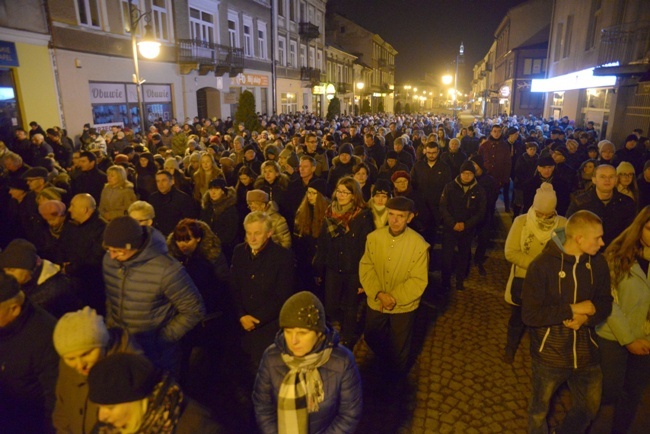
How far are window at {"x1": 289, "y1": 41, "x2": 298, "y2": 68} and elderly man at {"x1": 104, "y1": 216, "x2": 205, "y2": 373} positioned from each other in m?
35.5

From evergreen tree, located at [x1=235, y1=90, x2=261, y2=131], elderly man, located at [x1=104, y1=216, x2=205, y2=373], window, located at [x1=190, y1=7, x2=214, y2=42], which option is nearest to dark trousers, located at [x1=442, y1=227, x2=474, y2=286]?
elderly man, located at [x1=104, y1=216, x2=205, y2=373]

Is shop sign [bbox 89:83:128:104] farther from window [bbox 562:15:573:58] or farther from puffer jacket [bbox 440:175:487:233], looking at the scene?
window [bbox 562:15:573:58]

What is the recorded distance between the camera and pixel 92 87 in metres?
16.4

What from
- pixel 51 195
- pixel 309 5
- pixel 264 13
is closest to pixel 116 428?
pixel 51 195

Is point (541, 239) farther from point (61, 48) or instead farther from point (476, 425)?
point (61, 48)

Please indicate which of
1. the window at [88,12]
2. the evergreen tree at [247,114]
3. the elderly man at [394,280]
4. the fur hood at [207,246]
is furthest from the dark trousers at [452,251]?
the window at [88,12]

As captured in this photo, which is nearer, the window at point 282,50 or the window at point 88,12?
the window at point 88,12

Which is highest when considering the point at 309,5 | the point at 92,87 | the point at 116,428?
the point at 309,5

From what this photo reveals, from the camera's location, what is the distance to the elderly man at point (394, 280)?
4012mm

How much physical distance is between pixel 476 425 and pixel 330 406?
200 centimetres

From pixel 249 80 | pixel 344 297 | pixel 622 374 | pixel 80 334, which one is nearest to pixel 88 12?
pixel 249 80

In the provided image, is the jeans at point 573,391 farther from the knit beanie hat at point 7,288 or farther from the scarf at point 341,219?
the knit beanie hat at point 7,288

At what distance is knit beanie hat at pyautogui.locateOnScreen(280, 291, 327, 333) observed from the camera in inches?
93.5

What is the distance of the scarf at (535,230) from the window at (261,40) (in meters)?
29.4
